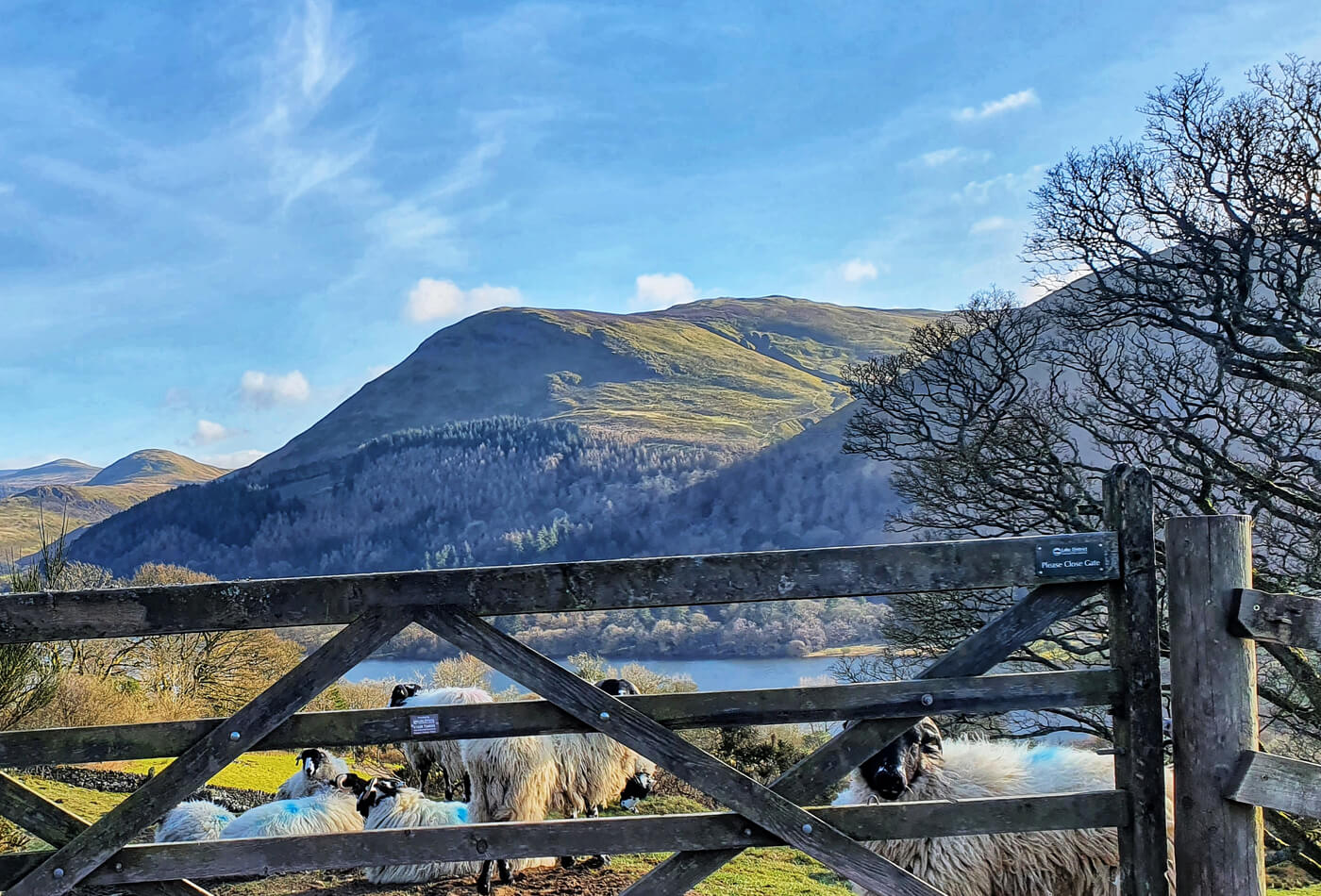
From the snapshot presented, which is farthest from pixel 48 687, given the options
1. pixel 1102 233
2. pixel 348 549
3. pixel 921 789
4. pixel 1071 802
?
pixel 348 549

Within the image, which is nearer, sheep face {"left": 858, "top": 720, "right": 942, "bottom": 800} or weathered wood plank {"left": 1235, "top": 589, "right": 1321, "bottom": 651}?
weathered wood plank {"left": 1235, "top": 589, "right": 1321, "bottom": 651}

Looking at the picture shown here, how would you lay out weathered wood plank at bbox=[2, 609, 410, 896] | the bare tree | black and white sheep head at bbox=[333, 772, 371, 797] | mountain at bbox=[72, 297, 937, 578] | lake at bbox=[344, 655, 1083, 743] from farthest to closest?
mountain at bbox=[72, 297, 937, 578] < lake at bbox=[344, 655, 1083, 743] < the bare tree < black and white sheep head at bbox=[333, 772, 371, 797] < weathered wood plank at bbox=[2, 609, 410, 896]

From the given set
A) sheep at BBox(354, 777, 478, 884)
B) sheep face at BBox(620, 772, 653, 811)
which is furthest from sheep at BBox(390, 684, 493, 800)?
sheep face at BBox(620, 772, 653, 811)

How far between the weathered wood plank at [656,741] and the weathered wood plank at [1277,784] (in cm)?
142

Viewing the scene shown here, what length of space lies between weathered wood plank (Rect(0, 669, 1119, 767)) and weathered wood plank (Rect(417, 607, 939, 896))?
9 cm

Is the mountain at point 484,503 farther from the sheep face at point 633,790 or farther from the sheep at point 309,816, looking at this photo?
the sheep at point 309,816

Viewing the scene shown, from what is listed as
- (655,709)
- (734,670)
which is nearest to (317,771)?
(655,709)

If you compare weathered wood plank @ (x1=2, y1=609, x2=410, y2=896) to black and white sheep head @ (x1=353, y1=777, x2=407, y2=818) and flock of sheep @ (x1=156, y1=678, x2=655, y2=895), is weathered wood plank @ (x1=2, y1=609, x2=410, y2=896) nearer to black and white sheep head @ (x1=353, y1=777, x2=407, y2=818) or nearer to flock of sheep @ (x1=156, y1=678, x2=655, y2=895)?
flock of sheep @ (x1=156, y1=678, x2=655, y2=895)

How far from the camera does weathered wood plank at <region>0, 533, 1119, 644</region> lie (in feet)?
12.2

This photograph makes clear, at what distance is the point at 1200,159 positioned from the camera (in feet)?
52.3

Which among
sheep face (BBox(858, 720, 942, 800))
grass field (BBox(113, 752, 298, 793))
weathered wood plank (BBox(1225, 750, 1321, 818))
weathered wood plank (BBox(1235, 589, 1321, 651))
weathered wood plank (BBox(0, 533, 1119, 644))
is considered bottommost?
grass field (BBox(113, 752, 298, 793))

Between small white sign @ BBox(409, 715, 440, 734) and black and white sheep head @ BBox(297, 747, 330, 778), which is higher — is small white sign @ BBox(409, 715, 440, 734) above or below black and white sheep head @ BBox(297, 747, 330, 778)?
above

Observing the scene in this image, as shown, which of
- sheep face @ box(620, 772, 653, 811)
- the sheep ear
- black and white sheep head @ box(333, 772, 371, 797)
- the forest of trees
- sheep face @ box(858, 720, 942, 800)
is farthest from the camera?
the forest of trees

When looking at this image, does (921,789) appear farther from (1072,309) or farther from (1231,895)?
(1072,309)
